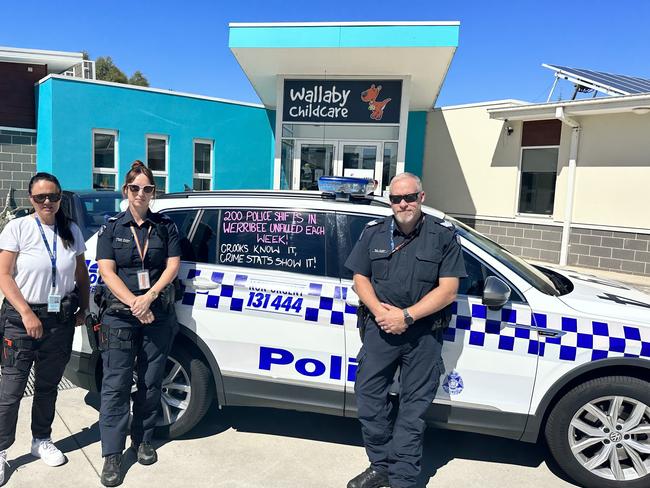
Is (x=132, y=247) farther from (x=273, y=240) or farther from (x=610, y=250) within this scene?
(x=610, y=250)

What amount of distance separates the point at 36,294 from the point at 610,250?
1089cm

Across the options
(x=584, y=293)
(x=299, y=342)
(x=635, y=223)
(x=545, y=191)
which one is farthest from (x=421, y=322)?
(x=545, y=191)

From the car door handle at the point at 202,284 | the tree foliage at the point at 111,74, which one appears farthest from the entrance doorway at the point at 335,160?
the tree foliage at the point at 111,74

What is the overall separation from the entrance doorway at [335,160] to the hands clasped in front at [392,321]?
9.00m

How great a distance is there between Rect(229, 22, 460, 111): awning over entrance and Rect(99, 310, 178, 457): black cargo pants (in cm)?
717

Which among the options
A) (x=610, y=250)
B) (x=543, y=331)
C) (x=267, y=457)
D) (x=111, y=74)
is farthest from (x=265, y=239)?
(x=111, y=74)

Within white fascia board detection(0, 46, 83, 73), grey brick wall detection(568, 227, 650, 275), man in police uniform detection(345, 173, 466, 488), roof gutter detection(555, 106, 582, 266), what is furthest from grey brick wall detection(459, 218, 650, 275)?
white fascia board detection(0, 46, 83, 73)

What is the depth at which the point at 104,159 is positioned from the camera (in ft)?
36.9

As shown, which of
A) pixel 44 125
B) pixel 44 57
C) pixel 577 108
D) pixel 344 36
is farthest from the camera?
pixel 44 57

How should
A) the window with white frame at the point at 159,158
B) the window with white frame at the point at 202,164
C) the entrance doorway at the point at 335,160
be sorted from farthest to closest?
1. the window with white frame at the point at 202,164
2. the window with white frame at the point at 159,158
3. the entrance doorway at the point at 335,160

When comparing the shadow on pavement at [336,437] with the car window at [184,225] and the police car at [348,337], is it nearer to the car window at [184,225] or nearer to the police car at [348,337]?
the police car at [348,337]

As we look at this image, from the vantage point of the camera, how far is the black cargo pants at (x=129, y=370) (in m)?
2.89

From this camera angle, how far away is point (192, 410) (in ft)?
11.0

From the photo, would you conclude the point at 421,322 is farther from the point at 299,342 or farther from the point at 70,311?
the point at 70,311
